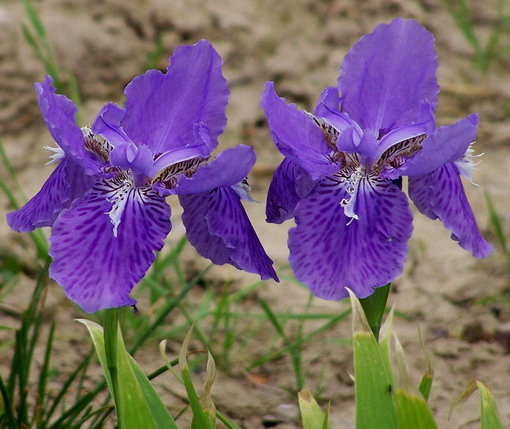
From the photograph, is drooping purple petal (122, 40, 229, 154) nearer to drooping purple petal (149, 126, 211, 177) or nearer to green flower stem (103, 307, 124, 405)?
drooping purple petal (149, 126, 211, 177)

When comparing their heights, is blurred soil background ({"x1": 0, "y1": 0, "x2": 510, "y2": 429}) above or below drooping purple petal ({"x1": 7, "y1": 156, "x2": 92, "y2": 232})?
below

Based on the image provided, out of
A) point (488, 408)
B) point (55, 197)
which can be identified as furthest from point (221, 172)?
point (488, 408)

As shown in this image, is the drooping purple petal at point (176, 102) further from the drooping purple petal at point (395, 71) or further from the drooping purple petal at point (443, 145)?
the drooping purple petal at point (443, 145)

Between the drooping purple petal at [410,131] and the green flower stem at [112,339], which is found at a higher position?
the drooping purple petal at [410,131]

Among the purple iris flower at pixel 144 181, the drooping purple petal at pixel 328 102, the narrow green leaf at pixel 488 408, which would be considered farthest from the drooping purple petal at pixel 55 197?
the narrow green leaf at pixel 488 408

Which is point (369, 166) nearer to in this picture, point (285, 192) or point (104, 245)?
point (285, 192)

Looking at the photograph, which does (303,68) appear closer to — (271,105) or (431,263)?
(431,263)

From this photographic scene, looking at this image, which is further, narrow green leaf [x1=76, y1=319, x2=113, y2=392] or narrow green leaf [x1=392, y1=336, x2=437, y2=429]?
narrow green leaf [x1=76, y1=319, x2=113, y2=392]

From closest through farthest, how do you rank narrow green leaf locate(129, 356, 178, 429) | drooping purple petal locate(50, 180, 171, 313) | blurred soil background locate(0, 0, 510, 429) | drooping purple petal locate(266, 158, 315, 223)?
1. drooping purple petal locate(50, 180, 171, 313)
2. narrow green leaf locate(129, 356, 178, 429)
3. drooping purple petal locate(266, 158, 315, 223)
4. blurred soil background locate(0, 0, 510, 429)

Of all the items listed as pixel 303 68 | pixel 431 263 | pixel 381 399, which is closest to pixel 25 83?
pixel 303 68

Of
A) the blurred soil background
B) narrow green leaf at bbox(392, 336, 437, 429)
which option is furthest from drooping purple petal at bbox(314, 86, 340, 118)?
the blurred soil background
